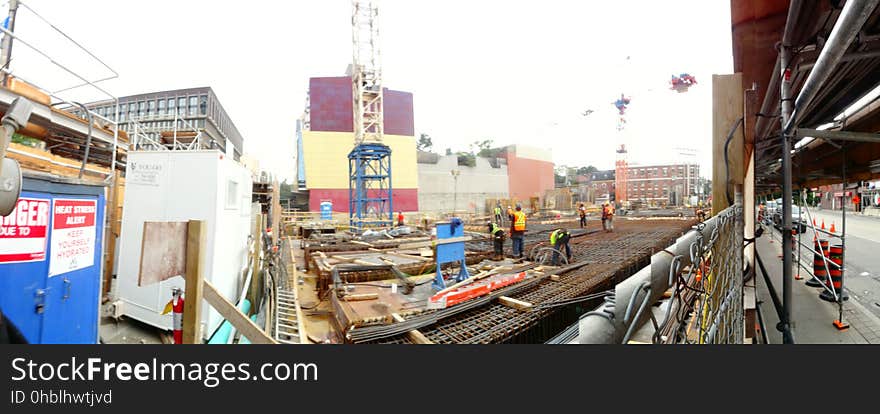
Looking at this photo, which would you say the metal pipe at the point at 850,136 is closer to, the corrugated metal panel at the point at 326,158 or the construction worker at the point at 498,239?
the construction worker at the point at 498,239

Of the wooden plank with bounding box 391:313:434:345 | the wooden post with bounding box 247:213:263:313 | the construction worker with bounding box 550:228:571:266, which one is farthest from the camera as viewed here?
the construction worker with bounding box 550:228:571:266

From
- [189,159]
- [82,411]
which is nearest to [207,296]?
[82,411]

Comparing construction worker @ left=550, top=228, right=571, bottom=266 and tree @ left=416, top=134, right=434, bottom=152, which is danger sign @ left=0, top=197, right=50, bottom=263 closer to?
construction worker @ left=550, top=228, right=571, bottom=266

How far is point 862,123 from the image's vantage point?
13.2 feet

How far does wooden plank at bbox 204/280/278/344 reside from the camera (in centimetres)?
205

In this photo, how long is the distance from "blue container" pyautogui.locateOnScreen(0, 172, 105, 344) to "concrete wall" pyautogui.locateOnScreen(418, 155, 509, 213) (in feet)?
115

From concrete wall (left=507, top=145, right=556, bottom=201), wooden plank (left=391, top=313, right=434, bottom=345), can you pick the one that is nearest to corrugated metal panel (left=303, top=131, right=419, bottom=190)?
concrete wall (left=507, top=145, right=556, bottom=201)

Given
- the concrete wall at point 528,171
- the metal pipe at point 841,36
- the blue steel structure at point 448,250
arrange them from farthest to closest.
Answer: the concrete wall at point 528,171 → the blue steel structure at point 448,250 → the metal pipe at point 841,36

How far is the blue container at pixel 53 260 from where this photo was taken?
2.41 m

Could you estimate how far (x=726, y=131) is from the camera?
3.73 metres

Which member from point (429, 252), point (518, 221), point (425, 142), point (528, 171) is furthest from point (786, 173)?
point (425, 142)

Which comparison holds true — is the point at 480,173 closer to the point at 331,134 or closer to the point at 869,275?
the point at 331,134

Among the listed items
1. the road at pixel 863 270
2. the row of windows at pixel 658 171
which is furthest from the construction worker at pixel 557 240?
the row of windows at pixel 658 171

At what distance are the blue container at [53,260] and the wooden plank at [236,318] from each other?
1416 mm
